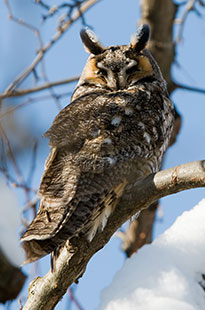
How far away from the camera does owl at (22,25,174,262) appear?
191 cm

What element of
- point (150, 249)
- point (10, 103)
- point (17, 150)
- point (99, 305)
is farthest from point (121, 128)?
point (17, 150)

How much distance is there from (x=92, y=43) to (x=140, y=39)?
11.6 inches

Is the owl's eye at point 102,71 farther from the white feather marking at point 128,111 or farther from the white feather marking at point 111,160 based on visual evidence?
the white feather marking at point 111,160

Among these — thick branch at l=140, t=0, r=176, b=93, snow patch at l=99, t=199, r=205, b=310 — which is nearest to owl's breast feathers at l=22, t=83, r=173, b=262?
snow patch at l=99, t=199, r=205, b=310

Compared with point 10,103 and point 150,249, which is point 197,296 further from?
point 10,103

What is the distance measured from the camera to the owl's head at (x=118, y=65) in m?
2.78

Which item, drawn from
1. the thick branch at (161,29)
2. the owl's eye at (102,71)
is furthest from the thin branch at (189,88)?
the owl's eye at (102,71)

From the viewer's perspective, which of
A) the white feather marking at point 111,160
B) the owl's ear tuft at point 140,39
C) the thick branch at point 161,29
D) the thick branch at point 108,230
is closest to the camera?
the thick branch at point 108,230

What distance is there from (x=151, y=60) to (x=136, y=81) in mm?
316

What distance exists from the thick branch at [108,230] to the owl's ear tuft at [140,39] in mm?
1341

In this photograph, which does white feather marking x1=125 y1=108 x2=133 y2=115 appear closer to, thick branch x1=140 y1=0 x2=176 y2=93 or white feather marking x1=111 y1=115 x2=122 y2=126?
white feather marking x1=111 y1=115 x2=122 y2=126

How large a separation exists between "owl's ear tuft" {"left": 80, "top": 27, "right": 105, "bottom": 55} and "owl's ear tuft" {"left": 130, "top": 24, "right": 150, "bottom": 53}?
20 cm

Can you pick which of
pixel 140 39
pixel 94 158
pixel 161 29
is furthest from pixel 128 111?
pixel 161 29

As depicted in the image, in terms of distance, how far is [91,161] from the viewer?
6.89 ft
